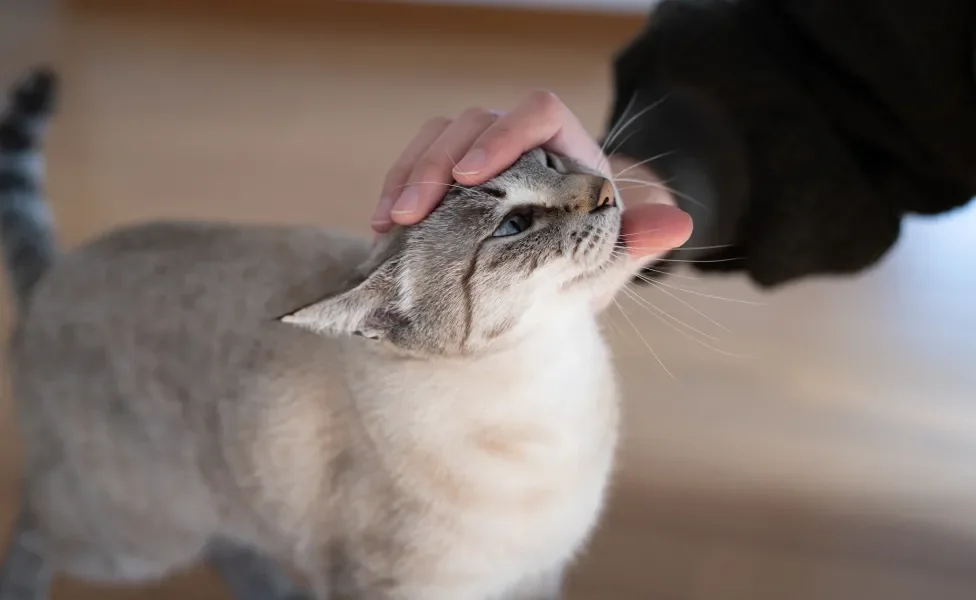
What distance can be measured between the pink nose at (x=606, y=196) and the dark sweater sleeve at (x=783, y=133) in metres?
0.25

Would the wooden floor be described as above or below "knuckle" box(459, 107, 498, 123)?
below

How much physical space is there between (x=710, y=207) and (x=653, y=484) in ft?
2.28

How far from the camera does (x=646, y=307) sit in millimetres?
1243

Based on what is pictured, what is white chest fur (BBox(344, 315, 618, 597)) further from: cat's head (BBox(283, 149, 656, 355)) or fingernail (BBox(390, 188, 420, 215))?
fingernail (BBox(390, 188, 420, 215))

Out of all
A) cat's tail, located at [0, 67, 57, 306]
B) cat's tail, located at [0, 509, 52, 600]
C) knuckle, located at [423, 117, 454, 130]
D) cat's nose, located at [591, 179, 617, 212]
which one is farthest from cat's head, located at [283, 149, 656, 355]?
cat's tail, located at [0, 509, 52, 600]

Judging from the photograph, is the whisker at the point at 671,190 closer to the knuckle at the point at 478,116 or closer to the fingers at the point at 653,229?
the fingers at the point at 653,229

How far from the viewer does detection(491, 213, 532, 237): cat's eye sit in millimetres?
949

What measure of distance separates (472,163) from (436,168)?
0.21ft

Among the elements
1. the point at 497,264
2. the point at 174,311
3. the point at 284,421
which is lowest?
the point at 284,421

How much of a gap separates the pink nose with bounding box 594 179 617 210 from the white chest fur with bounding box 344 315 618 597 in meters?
0.16

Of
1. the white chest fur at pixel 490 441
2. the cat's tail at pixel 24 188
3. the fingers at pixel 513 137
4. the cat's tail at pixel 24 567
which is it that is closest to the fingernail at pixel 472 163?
the fingers at pixel 513 137

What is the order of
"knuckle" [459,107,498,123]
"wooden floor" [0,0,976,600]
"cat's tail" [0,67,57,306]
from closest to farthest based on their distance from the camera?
"knuckle" [459,107,498,123] → "cat's tail" [0,67,57,306] → "wooden floor" [0,0,976,600]

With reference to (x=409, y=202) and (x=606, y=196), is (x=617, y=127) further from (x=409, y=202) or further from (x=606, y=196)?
(x=409, y=202)

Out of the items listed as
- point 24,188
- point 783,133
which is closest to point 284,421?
point 24,188
